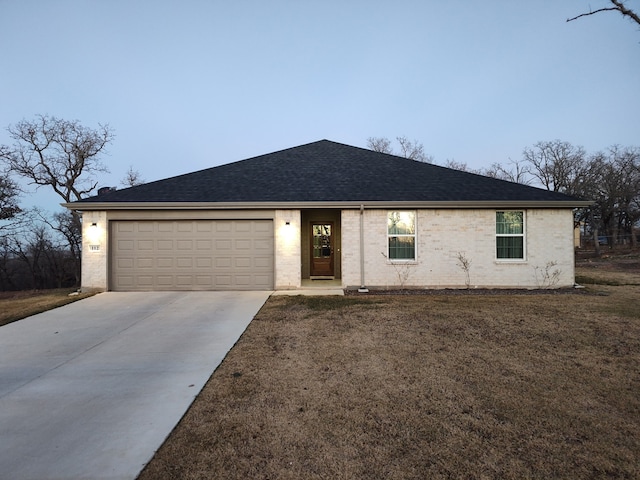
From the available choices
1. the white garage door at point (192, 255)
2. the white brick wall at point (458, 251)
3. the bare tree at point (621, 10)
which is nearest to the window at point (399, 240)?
the white brick wall at point (458, 251)

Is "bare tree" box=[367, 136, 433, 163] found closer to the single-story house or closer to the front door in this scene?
the front door

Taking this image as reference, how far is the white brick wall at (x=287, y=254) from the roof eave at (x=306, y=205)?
2.10ft

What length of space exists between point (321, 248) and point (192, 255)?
4970 mm

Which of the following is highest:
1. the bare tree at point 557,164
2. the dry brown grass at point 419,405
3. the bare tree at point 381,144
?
the bare tree at point 381,144

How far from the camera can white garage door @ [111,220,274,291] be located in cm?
1012

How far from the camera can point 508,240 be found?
10.4 meters

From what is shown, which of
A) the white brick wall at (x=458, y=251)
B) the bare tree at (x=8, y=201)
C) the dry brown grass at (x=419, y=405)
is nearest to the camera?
the dry brown grass at (x=419, y=405)

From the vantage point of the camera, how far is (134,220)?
33.4 ft

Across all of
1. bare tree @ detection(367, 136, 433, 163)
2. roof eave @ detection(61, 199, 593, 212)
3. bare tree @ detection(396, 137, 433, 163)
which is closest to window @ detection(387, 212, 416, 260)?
roof eave @ detection(61, 199, 593, 212)

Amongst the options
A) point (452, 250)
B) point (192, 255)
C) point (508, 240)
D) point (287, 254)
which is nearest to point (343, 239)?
point (287, 254)

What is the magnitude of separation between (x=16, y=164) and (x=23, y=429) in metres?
28.4

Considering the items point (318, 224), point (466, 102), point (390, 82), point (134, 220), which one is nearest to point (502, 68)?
point (390, 82)

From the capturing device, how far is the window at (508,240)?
1038cm

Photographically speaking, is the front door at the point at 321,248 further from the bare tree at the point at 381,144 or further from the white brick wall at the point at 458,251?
the bare tree at the point at 381,144
